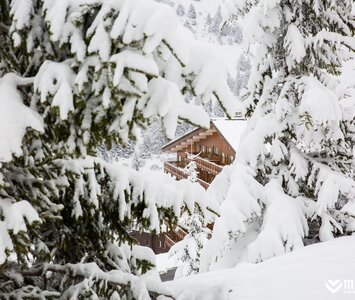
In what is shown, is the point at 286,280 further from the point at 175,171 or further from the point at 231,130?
the point at 175,171

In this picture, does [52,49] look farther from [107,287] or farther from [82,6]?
[107,287]

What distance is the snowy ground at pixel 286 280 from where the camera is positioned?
320 centimetres

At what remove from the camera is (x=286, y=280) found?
14.8 ft

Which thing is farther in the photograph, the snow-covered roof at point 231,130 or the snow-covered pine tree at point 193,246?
the snow-covered roof at point 231,130

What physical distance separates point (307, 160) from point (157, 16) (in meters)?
7.57

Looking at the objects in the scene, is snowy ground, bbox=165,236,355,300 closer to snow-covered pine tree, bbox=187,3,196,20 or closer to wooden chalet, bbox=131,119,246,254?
wooden chalet, bbox=131,119,246,254

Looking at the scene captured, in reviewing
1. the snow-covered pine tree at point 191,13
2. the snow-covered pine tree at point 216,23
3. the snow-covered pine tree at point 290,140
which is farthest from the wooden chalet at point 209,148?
the snow-covered pine tree at point 191,13

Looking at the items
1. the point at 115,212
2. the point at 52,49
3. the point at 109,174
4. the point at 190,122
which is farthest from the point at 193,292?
the point at 52,49

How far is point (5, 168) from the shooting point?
2623 mm

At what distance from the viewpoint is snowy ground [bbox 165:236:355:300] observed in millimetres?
3198

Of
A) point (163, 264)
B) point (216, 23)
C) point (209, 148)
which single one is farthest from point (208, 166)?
point (216, 23)

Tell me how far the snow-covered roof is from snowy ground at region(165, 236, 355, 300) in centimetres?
2019

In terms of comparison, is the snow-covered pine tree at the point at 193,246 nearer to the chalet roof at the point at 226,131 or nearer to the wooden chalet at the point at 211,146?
the wooden chalet at the point at 211,146

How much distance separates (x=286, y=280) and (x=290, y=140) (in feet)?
16.5
